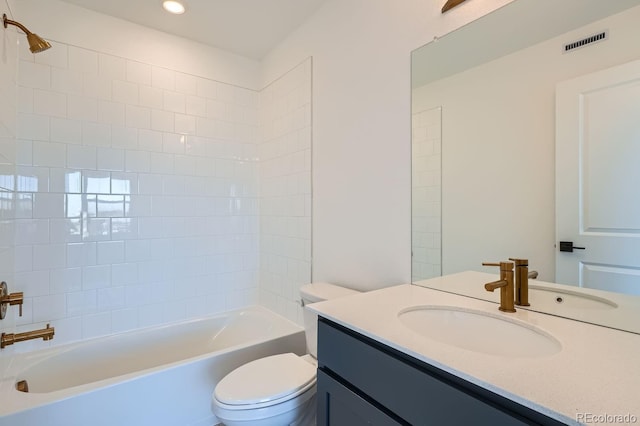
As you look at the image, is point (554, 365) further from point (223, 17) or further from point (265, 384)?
point (223, 17)

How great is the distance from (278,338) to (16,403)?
124 centimetres

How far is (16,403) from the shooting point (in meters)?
1.33

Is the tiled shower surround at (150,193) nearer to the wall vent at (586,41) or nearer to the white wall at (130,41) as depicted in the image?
the white wall at (130,41)

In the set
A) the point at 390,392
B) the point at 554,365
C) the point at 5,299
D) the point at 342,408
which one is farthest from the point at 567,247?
the point at 5,299

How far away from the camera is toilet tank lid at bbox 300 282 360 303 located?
5.46 feet

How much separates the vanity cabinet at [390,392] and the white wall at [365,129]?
613mm

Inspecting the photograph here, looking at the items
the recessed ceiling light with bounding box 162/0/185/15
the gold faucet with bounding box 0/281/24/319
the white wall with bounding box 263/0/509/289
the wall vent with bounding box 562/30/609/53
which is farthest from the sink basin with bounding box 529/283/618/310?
the recessed ceiling light with bounding box 162/0/185/15

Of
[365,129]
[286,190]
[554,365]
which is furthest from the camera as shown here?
[286,190]

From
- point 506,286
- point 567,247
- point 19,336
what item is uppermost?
point 567,247

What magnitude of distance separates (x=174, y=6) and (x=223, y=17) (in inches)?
11.9

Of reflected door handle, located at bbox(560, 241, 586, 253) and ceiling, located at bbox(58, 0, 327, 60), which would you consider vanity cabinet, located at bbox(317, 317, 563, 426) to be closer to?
reflected door handle, located at bbox(560, 241, 586, 253)

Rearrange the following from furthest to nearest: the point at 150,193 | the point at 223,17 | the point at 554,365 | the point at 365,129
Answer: the point at 150,193 → the point at 223,17 → the point at 365,129 → the point at 554,365

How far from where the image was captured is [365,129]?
1678 mm

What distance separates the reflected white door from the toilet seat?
1.08 meters
